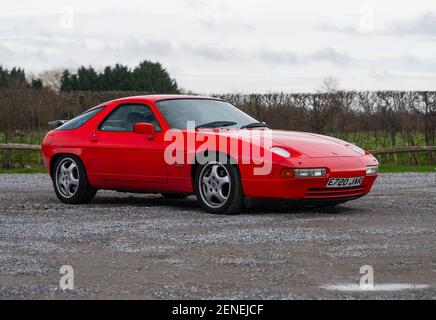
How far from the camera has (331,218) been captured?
10.0m

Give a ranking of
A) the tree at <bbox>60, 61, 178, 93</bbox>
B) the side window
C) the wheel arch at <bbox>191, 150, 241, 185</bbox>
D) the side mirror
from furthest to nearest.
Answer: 1. the tree at <bbox>60, 61, 178, 93</bbox>
2. the side window
3. the side mirror
4. the wheel arch at <bbox>191, 150, 241, 185</bbox>

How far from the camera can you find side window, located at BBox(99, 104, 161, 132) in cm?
1138

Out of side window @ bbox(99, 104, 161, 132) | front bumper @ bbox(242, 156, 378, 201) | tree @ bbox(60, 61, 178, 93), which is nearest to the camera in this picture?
front bumper @ bbox(242, 156, 378, 201)

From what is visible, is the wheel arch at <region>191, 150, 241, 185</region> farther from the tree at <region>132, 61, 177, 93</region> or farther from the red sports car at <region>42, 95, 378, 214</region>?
the tree at <region>132, 61, 177, 93</region>

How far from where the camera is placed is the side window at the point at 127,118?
37.3 feet

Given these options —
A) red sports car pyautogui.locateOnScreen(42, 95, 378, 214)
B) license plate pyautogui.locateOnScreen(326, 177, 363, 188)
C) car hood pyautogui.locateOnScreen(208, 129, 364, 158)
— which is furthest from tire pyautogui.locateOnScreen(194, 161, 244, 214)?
license plate pyautogui.locateOnScreen(326, 177, 363, 188)

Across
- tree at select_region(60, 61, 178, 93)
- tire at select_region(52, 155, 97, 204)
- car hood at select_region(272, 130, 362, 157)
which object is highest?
tree at select_region(60, 61, 178, 93)

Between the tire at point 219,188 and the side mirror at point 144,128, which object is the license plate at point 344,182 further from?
the side mirror at point 144,128

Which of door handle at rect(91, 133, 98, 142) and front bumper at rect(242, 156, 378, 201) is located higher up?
door handle at rect(91, 133, 98, 142)

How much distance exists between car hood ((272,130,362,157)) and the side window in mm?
1716

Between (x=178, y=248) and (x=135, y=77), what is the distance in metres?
54.1

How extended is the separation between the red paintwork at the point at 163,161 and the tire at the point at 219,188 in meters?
0.11

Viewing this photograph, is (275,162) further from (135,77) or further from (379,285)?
(135,77)

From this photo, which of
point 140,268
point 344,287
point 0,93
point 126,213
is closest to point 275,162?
point 126,213
